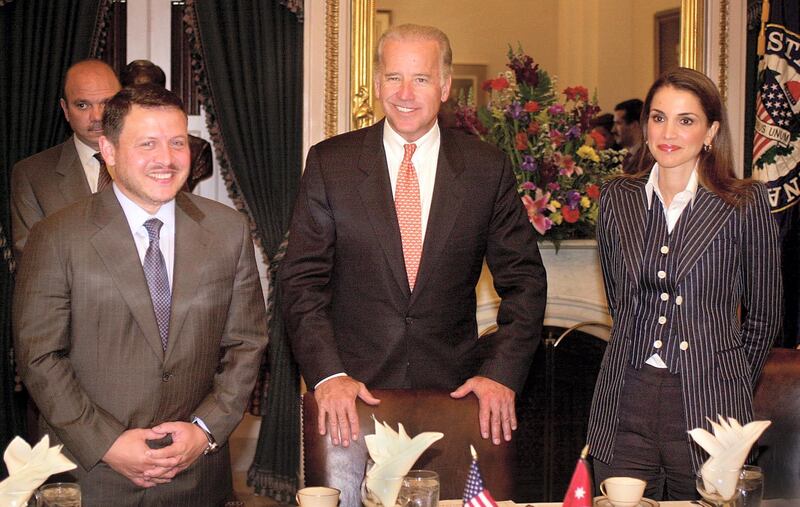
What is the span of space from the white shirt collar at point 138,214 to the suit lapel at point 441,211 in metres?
0.71

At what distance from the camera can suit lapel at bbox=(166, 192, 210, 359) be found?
98.0 inches

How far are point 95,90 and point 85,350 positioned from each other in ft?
6.35

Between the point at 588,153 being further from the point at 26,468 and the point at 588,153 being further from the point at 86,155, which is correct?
the point at 26,468

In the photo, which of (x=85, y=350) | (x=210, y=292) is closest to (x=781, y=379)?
(x=210, y=292)

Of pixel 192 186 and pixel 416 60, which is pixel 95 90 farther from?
pixel 416 60

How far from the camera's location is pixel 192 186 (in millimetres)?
4844

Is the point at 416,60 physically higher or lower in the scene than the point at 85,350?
higher

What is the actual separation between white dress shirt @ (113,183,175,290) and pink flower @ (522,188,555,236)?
7.19ft

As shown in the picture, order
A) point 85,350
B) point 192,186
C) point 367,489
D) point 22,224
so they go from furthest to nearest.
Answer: point 192,186, point 22,224, point 85,350, point 367,489

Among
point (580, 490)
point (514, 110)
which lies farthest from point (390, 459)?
point (514, 110)

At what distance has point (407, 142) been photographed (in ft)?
9.75

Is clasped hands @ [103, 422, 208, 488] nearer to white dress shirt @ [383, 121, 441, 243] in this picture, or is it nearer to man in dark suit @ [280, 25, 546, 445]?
man in dark suit @ [280, 25, 546, 445]

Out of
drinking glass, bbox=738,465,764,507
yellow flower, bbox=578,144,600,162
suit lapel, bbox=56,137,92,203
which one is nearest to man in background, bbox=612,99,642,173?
yellow flower, bbox=578,144,600,162

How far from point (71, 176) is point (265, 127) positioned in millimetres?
1132
